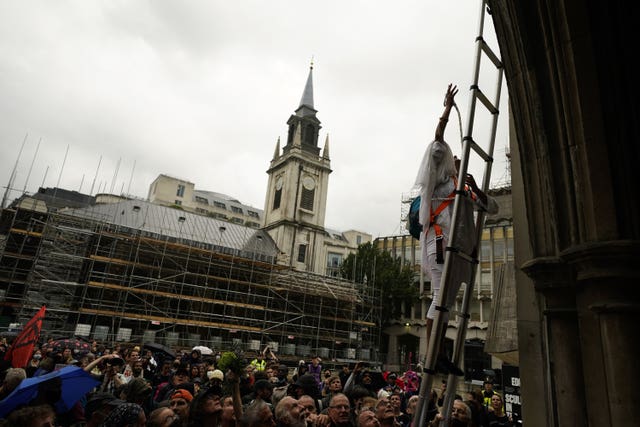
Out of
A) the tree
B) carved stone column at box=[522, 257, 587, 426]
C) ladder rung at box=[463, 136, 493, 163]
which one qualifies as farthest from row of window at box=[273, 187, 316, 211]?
carved stone column at box=[522, 257, 587, 426]

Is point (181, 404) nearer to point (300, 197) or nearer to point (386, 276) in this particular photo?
point (386, 276)

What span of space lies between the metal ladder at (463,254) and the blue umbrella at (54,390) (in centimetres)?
367

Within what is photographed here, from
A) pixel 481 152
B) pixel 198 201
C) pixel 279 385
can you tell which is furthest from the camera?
pixel 198 201

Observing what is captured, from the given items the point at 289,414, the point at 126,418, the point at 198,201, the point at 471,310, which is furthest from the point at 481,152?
the point at 198,201

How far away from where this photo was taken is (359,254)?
153 ft

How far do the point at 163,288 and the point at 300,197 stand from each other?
846 inches

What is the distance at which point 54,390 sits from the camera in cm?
411

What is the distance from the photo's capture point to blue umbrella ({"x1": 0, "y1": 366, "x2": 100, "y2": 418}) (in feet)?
12.9

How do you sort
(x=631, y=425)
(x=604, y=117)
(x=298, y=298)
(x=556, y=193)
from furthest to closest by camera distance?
(x=298, y=298) → (x=556, y=193) → (x=604, y=117) → (x=631, y=425)

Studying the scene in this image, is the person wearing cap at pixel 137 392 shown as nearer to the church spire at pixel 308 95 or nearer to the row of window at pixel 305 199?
the row of window at pixel 305 199

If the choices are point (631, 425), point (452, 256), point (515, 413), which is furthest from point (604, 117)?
point (515, 413)

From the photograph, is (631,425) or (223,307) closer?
(631,425)

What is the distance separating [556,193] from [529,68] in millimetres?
1066

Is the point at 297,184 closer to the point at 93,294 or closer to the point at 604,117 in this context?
the point at 93,294
